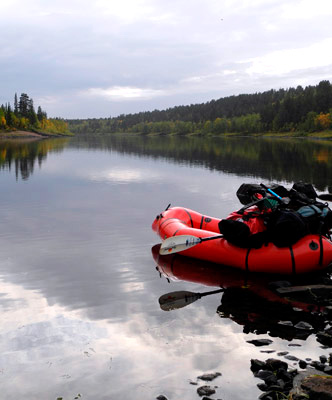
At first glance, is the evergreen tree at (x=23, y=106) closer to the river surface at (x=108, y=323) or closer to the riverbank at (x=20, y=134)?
the riverbank at (x=20, y=134)

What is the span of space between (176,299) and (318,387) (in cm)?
382

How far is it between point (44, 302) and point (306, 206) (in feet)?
19.8

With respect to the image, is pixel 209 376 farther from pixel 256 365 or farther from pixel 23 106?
pixel 23 106

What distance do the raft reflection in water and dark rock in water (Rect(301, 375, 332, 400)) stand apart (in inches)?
Answer: 62.8

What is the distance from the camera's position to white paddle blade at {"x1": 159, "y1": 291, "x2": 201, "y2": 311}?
784 cm

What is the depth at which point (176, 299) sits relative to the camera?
818 cm

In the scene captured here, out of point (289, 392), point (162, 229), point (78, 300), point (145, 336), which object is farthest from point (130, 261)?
point (289, 392)

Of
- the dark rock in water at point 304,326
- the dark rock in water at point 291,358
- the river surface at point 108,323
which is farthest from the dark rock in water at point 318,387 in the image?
the dark rock in water at point 304,326

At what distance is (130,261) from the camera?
34.1ft

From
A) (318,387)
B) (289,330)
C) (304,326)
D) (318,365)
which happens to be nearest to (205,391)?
(318,387)

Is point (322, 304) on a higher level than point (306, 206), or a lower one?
lower

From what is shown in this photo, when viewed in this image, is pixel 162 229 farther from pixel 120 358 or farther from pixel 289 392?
pixel 289 392

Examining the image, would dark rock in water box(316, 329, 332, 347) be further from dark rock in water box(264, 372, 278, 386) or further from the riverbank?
the riverbank

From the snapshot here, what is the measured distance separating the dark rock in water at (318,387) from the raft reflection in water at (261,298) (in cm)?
159
